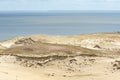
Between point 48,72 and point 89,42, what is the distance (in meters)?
24.8

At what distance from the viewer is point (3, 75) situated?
2325cm

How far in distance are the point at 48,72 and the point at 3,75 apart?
472 cm

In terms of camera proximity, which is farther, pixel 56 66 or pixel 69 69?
pixel 56 66

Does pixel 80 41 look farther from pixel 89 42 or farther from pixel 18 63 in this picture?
pixel 18 63

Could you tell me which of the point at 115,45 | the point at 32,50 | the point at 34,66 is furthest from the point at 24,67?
the point at 115,45

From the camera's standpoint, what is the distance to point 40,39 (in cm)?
5312

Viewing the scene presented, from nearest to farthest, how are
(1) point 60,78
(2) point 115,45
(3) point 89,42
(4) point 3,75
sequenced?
(4) point 3,75 → (1) point 60,78 → (2) point 115,45 → (3) point 89,42

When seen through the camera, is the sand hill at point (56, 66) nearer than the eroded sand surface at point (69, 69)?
No

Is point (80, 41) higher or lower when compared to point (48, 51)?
lower

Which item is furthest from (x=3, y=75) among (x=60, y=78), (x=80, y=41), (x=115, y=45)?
(x=80, y=41)

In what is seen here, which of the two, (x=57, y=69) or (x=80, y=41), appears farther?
(x=80, y=41)

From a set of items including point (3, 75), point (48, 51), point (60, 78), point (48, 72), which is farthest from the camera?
point (48, 51)

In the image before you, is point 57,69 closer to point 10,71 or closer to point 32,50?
point 10,71

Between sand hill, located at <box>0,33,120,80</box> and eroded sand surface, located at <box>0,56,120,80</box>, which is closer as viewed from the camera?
eroded sand surface, located at <box>0,56,120,80</box>
